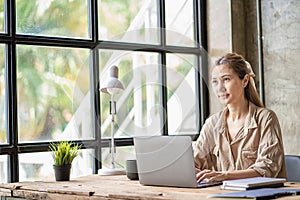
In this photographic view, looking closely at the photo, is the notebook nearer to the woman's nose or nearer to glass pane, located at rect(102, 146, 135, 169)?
the woman's nose

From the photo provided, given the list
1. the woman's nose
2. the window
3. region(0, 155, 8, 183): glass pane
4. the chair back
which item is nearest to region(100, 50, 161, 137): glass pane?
the window

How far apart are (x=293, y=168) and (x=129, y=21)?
2308mm

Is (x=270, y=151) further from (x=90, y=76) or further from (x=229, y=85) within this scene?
(x=90, y=76)

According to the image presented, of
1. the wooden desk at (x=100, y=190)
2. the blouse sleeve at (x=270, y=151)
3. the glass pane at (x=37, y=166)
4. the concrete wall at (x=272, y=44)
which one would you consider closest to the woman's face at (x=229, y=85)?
the blouse sleeve at (x=270, y=151)

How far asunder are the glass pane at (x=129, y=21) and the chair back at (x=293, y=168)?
2135mm

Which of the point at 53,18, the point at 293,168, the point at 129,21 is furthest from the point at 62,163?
the point at 129,21

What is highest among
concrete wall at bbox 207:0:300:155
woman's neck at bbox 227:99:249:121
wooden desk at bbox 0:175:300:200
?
concrete wall at bbox 207:0:300:155

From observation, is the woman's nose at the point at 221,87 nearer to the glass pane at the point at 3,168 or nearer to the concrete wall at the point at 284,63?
the glass pane at the point at 3,168

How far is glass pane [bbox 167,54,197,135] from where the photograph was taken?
5.39m

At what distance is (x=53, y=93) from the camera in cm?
473

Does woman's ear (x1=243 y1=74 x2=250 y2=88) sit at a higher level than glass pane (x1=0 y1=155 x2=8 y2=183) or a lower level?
higher

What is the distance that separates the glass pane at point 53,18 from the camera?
4578 mm

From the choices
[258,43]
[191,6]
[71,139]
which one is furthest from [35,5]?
[258,43]

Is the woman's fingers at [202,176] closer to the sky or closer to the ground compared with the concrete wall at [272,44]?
closer to the ground
